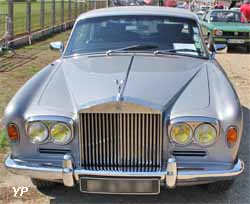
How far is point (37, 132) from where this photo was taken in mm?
3736

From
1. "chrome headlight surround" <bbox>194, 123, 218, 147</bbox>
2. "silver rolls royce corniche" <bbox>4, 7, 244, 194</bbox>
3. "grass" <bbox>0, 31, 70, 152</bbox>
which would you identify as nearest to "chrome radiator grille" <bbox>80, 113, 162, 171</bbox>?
"silver rolls royce corniche" <bbox>4, 7, 244, 194</bbox>

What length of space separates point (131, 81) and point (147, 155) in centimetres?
76

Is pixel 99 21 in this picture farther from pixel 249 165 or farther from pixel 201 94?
pixel 249 165

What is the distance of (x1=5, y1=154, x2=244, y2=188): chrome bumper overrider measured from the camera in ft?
11.7

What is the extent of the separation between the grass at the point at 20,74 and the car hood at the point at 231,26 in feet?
19.4

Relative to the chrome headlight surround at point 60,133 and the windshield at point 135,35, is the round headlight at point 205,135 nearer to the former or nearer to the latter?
the chrome headlight surround at point 60,133

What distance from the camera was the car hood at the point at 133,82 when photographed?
373cm

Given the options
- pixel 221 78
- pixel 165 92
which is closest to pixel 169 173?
pixel 165 92

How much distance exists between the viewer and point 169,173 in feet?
11.7

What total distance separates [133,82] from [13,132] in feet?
3.73

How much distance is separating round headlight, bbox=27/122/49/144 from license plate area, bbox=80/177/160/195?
0.48m

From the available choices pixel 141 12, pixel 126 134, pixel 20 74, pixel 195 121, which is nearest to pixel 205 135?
pixel 195 121

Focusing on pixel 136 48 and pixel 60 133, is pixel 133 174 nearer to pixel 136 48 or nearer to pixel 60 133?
pixel 60 133

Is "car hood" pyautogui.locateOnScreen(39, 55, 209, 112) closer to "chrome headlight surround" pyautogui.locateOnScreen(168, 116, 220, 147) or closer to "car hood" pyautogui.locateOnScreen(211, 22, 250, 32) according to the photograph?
"chrome headlight surround" pyautogui.locateOnScreen(168, 116, 220, 147)
